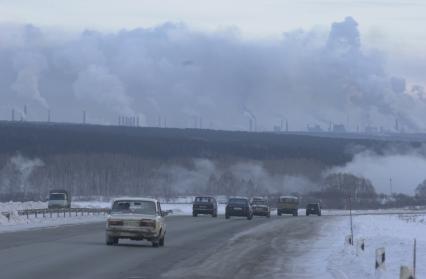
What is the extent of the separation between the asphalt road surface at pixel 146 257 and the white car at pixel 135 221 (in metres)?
0.46

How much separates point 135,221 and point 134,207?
1066mm

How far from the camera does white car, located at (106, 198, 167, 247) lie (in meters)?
30.0

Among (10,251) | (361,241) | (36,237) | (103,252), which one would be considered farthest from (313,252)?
(36,237)

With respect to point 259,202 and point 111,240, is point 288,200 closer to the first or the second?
point 259,202

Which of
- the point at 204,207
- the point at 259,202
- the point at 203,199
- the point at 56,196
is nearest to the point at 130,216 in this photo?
→ the point at 204,207

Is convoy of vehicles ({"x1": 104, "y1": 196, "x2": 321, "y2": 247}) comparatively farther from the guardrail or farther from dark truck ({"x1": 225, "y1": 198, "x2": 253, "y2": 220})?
dark truck ({"x1": 225, "y1": 198, "x2": 253, "y2": 220})

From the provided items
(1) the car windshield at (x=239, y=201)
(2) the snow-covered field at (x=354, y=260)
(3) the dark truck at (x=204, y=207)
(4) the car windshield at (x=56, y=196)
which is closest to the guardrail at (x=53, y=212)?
(4) the car windshield at (x=56, y=196)

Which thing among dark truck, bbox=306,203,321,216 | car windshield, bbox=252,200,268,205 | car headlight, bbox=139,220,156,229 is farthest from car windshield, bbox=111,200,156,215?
dark truck, bbox=306,203,321,216

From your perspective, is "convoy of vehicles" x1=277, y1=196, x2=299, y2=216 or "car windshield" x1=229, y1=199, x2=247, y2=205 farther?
"convoy of vehicles" x1=277, y1=196, x2=299, y2=216

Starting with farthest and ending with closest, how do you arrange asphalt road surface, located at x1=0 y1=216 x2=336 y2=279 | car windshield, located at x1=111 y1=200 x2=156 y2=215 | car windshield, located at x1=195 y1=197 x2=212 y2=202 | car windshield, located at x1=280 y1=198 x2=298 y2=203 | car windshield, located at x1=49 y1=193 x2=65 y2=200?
car windshield, located at x1=280 y1=198 x2=298 y2=203, car windshield, located at x1=49 y1=193 x2=65 y2=200, car windshield, located at x1=195 y1=197 x2=212 y2=202, car windshield, located at x1=111 y1=200 x2=156 y2=215, asphalt road surface, located at x1=0 y1=216 x2=336 y2=279

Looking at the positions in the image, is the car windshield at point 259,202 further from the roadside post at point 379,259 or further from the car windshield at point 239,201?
the roadside post at point 379,259

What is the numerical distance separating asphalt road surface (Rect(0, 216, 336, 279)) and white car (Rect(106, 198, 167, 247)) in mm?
461

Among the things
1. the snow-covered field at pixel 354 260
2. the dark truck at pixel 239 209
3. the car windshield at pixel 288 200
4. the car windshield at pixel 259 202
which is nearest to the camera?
the snow-covered field at pixel 354 260

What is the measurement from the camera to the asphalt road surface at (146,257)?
20172mm
